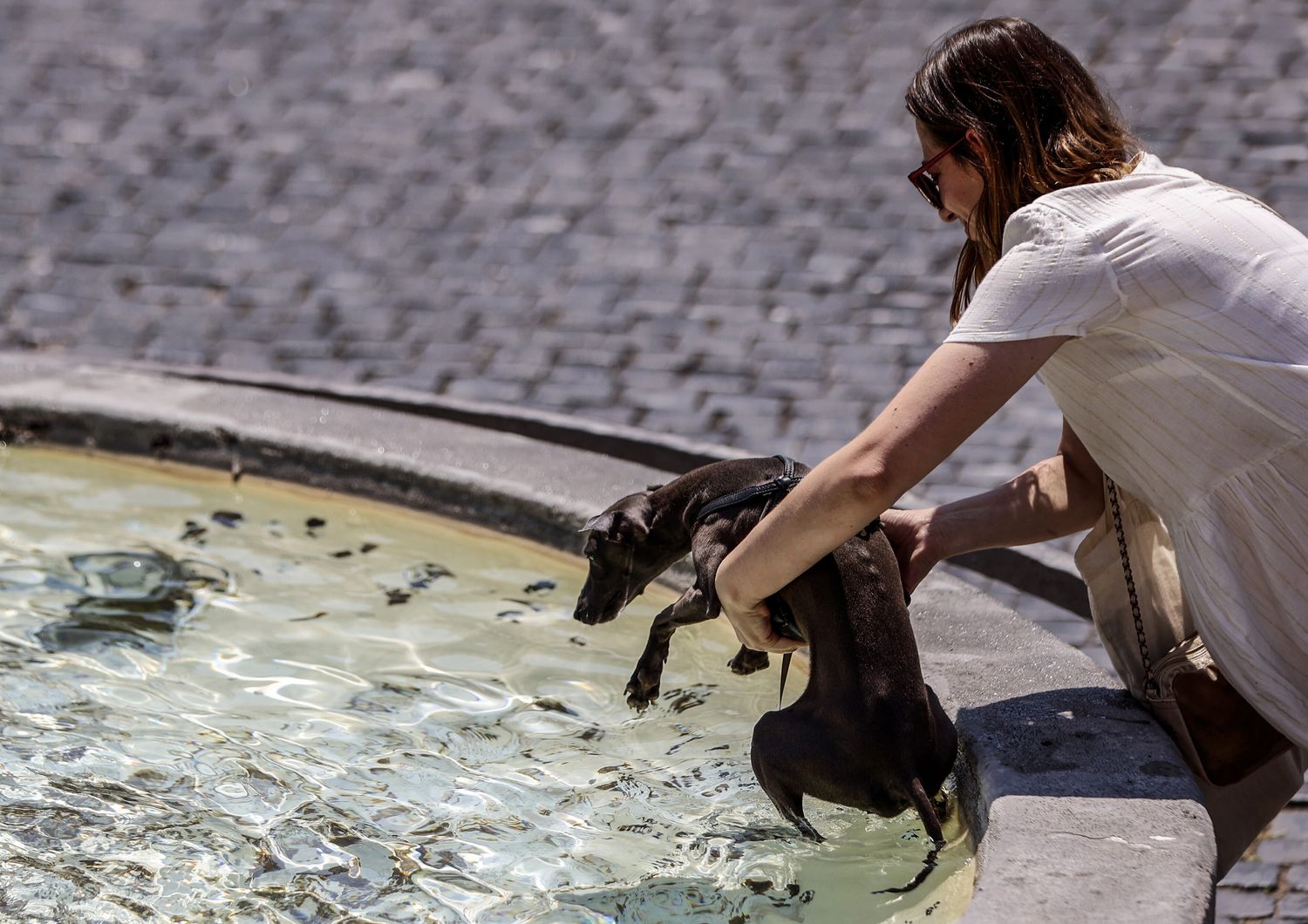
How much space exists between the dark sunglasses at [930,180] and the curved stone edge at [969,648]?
104 cm

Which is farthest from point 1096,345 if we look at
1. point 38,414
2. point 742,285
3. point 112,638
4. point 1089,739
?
point 742,285

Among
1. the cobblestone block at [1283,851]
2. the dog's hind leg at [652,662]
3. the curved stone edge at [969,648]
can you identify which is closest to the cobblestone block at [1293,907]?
the cobblestone block at [1283,851]

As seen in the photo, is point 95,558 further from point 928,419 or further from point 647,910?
point 928,419

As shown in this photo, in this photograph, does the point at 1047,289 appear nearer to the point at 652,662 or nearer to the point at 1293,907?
the point at 652,662

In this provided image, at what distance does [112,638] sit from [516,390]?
2.74 meters

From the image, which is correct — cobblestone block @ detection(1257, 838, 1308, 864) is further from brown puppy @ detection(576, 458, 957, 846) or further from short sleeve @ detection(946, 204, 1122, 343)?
short sleeve @ detection(946, 204, 1122, 343)

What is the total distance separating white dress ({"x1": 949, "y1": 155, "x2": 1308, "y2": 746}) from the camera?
94.9 inches

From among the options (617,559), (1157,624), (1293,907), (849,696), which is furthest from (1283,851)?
(617,559)

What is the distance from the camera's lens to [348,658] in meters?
3.92

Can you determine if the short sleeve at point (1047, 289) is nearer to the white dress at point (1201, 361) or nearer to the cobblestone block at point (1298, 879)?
the white dress at point (1201, 361)

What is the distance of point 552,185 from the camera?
806cm

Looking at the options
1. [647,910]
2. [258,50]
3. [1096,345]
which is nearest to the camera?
[1096,345]

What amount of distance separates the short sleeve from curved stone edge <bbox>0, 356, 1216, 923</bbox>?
85 cm

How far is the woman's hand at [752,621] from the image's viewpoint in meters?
2.82
